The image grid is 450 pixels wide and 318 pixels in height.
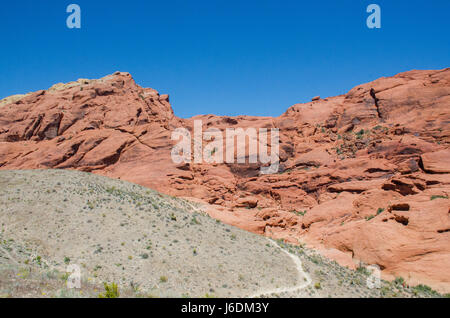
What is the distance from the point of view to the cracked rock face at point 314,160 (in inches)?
824

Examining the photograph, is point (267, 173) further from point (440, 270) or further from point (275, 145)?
point (440, 270)

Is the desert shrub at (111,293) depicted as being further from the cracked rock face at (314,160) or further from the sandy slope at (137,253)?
the cracked rock face at (314,160)

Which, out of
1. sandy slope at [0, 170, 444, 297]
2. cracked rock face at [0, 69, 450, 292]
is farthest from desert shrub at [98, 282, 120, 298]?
cracked rock face at [0, 69, 450, 292]

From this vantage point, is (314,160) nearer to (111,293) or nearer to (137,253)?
(137,253)

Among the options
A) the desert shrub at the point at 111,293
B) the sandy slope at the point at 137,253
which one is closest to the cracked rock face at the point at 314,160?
the sandy slope at the point at 137,253

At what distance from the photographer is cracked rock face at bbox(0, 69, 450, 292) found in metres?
20.9

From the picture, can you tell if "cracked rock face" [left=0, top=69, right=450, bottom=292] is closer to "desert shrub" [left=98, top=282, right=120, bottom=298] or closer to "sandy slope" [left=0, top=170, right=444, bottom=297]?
"sandy slope" [left=0, top=170, right=444, bottom=297]

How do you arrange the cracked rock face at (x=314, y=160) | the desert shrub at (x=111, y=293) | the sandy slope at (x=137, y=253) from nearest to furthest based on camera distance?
the desert shrub at (x=111, y=293), the sandy slope at (x=137, y=253), the cracked rock face at (x=314, y=160)

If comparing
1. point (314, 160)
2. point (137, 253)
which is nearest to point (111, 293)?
point (137, 253)

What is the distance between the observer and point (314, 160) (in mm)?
42594

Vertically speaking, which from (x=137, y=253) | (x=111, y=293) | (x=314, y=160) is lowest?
(x=111, y=293)

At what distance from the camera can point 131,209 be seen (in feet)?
67.1

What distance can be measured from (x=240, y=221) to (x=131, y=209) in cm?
1080
